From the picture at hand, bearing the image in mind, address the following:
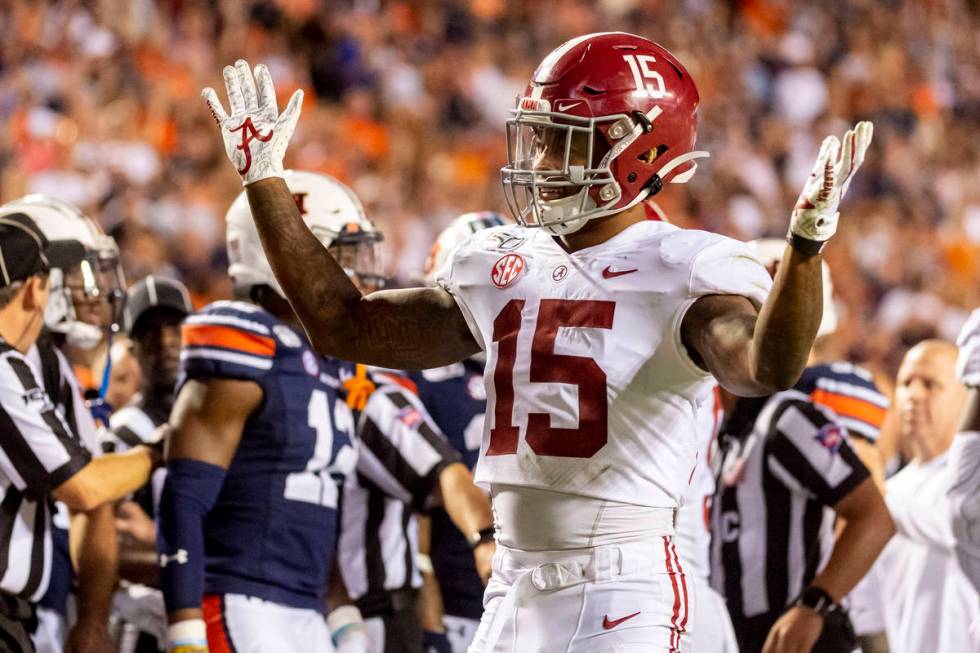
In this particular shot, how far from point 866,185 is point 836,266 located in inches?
68.8

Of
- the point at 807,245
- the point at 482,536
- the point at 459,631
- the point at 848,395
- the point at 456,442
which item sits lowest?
the point at 459,631

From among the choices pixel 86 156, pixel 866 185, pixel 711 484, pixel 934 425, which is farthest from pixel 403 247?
pixel 711 484

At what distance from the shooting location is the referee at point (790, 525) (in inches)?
179

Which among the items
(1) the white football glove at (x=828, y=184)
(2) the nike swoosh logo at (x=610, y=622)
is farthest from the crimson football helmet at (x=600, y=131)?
(2) the nike swoosh logo at (x=610, y=622)

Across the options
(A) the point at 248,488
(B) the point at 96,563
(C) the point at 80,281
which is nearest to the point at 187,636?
(A) the point at 248,488

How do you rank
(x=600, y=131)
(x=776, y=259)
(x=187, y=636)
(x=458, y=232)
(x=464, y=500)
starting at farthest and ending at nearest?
(x=458, y=232) < (x=776, y=259) < (x=464, y=500) < (x=187, y=636) < (x=600, y=131)

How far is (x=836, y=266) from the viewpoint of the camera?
12.9 metres

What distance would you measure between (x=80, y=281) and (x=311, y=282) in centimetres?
176

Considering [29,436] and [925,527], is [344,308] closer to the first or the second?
[29,436]

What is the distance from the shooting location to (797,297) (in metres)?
2.54

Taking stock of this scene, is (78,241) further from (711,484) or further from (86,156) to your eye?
(86,156)

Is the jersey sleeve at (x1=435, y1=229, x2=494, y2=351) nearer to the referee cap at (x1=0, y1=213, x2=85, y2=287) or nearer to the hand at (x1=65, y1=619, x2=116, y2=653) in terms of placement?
the referee cap at (x1=0, y1=213, x2=85, y2=287)

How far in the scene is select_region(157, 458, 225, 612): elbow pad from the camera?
4109 millimetres

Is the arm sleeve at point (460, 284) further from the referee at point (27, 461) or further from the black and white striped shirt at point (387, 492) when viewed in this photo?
the black and white striped shirt at point (387, 492)
